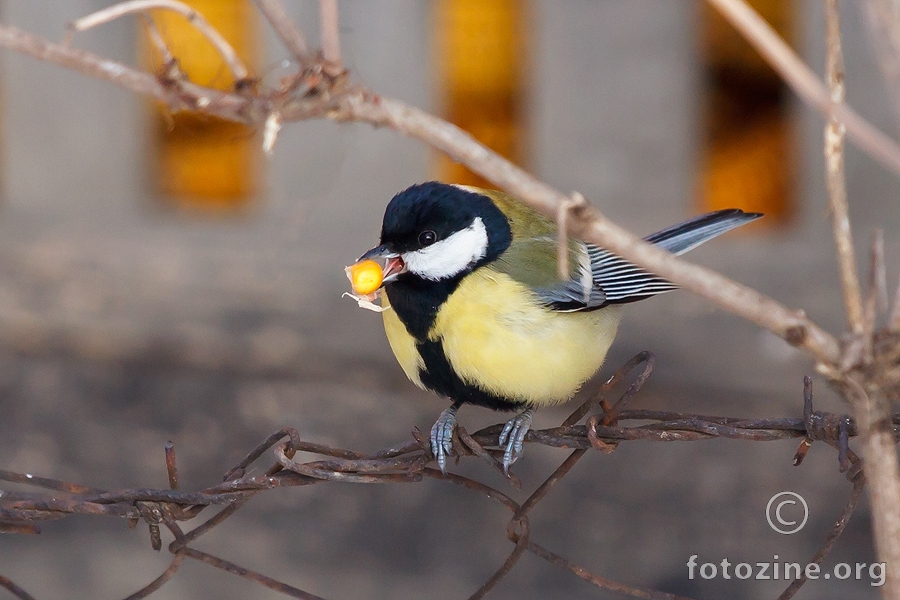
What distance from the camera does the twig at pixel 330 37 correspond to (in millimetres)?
799

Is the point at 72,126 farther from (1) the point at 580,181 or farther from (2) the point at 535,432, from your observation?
(2) the point at 535,432

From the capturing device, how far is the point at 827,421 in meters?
1.26


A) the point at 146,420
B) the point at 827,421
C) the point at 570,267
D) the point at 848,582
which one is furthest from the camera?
the point at 146,420

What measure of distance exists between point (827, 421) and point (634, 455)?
9.11 ft

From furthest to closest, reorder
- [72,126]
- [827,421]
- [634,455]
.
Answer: [72,126], [634,455], [827,421]

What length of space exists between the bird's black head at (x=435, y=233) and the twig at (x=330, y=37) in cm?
116

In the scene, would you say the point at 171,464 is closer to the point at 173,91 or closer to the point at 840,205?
the point at 173,91

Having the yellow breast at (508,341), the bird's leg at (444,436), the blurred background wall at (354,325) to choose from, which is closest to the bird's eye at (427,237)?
the yellow breast at (508,341)

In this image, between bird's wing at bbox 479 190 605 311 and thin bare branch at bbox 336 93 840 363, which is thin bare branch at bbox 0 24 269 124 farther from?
bird's wing at bbox 479 190 605 311

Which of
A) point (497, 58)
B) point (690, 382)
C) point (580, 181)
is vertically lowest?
point (690, 382)

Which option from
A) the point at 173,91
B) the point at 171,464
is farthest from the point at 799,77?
the point at 171,464

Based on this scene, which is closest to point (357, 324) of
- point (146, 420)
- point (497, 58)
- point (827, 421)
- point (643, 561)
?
point (146, 420)

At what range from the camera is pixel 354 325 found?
4574 mm

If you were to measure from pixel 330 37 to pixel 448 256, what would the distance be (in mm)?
1222
